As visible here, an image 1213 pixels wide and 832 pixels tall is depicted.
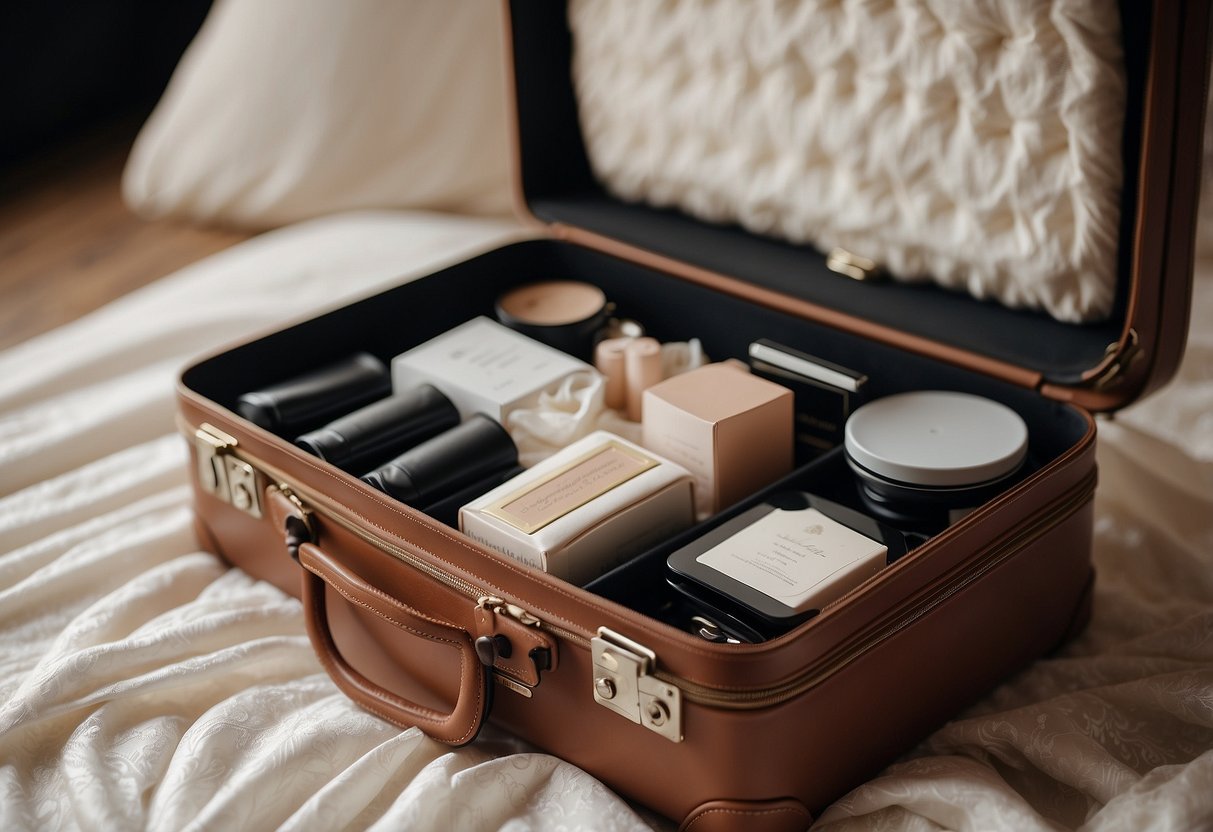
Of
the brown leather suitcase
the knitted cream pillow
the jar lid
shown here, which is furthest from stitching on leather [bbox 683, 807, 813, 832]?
the knitted cream pillow

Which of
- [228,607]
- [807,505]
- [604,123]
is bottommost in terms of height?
[228,607]

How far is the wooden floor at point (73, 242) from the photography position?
1569mm

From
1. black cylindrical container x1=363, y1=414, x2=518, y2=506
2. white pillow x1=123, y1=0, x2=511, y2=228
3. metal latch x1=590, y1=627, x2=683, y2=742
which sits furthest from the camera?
white pillow x1=123, y1=0, x2=511, y2=228

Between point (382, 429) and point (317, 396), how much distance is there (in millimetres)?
98

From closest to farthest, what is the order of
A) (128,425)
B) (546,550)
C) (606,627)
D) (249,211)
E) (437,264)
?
1. (606,627)
2. (546,550)
3. (128,425)
4. (437,264)
5. (249,211)

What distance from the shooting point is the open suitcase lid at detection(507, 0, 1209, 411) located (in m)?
0.89

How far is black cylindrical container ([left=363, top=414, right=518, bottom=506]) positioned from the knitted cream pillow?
0.40 meters

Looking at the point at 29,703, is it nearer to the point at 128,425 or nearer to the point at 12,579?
the point at 12,579

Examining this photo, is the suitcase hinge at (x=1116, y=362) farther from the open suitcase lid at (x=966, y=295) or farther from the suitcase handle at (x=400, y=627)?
the suitcase handle at (x=400, y=627)

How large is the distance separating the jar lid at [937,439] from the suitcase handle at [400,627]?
35cm

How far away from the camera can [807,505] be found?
920 mm

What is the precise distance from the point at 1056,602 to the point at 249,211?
1177 millimetres

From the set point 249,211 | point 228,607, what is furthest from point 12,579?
point 249,211

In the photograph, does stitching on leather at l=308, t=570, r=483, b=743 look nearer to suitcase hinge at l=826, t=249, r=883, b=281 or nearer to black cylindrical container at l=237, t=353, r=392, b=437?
black cylindrical container at l=237, t=353, r=392, b=437
